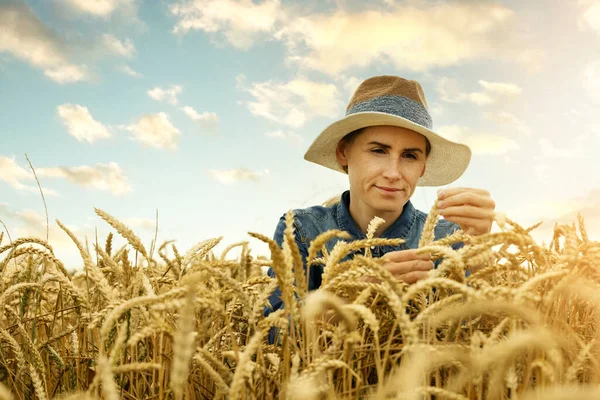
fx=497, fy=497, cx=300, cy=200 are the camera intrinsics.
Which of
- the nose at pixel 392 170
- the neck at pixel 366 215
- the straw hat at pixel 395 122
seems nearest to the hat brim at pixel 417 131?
the straw hat at pixel 395 122

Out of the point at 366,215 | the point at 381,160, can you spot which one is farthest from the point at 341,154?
the point at 381,160

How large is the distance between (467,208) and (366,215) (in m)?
1.66

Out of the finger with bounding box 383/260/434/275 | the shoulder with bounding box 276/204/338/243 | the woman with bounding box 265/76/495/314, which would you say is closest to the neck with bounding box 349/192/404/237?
the woman with bounding box 265/76/495/314

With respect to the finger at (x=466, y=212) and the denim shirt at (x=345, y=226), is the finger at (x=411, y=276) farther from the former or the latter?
the denim shirt at (x=345, y=226)

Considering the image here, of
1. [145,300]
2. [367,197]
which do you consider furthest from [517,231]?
[367,197]

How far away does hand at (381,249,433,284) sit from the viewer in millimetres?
1774

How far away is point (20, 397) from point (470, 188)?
2.11 m

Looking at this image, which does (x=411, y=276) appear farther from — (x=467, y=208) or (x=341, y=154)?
(x=341, y=154)

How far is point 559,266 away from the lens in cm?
137

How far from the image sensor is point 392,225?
406cm

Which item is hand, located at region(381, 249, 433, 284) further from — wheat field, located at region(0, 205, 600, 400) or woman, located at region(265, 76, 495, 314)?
woman, located at region(265, 76, 495, 314)

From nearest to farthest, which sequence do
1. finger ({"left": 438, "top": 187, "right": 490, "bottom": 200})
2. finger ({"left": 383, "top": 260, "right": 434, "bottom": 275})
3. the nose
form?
finger ({"left": 383, "top": 260, "right": 434, "bottom": 275}), finger ({"left": 438, "top": 187, "right": 490, "bottom": 200}), the nose

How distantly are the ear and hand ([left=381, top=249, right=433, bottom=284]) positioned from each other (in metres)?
2.39

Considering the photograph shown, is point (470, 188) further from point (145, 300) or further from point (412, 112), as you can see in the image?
point (145, 300)
